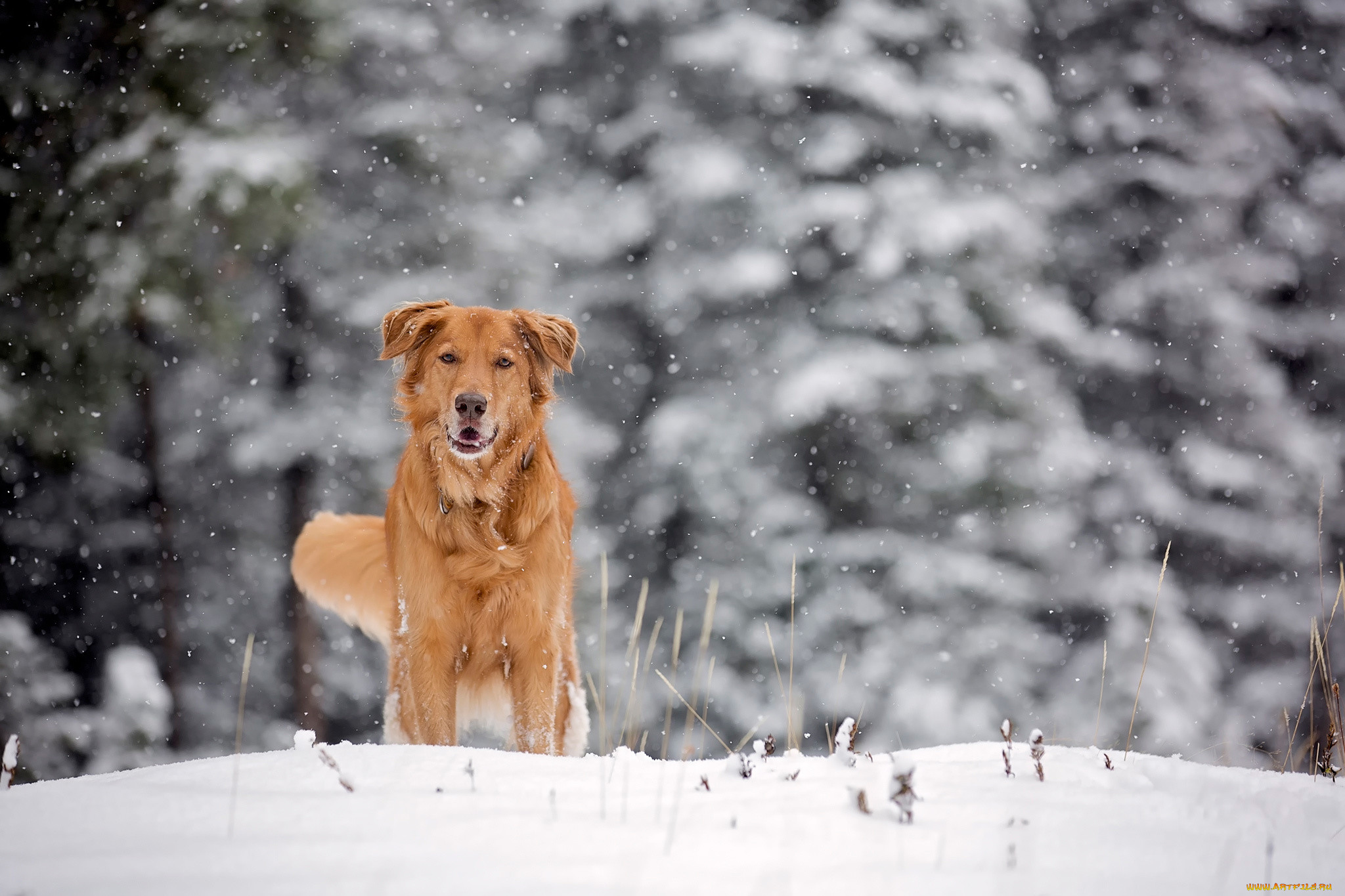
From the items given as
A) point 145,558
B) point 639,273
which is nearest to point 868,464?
point 639,273

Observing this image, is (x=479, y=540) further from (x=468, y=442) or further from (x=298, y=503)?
(x=298, y=503)

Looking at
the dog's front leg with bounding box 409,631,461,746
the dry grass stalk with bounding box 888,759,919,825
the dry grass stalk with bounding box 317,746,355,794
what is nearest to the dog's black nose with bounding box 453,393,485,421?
the dog's front leg with bounding box 409,631,461,746

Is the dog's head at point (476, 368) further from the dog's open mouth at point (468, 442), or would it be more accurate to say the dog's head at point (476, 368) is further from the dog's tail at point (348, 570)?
the dog's tail at point (348, 570)

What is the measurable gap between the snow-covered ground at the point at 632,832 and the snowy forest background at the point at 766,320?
17.3ft

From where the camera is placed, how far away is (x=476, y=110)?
31.0ft

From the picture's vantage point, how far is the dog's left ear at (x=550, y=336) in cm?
373

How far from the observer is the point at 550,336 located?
377cm

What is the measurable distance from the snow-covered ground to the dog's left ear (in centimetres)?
181

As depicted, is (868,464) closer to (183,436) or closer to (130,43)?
(183,436)

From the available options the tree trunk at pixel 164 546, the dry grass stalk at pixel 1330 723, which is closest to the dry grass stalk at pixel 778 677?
the dry grass stalk at pixel 1330 723

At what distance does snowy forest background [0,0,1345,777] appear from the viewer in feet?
25.8

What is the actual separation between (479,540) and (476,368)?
0.66 metres

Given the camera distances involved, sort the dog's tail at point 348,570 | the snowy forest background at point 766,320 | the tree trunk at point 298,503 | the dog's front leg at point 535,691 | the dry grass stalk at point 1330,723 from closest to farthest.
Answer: the dry grass stalk at point 1330,723 < the dog's front leg at point 535,691 < the dog's tail at point 348,570 < the snowy forest background at point 766,320 < the tree trunk at point 298,503

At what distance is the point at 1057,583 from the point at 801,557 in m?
2.43
